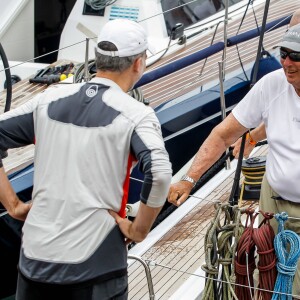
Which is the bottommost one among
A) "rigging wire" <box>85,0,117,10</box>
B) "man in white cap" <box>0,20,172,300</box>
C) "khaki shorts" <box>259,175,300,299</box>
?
"rigging wire" <box>85,0,117,10</box>

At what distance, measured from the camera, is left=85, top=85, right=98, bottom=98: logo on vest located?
2.36m

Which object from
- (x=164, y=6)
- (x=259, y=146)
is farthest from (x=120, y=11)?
(x=259, y=146)

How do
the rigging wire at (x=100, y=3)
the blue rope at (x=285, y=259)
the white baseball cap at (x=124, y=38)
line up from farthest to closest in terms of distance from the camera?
1. the rigging wire at (x=100, y=3)
2. the blue rope at (x=285, y=259)
3. the white baseball cap at (x=124, y=38)

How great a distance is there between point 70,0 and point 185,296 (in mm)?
4055

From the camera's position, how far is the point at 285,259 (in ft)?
8.57

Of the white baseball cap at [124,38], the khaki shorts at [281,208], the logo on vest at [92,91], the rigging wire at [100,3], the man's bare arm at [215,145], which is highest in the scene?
the white baseball cap at [124,38]

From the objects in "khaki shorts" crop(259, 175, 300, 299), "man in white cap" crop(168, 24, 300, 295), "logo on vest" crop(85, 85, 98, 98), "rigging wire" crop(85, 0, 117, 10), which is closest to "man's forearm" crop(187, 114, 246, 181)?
"man in white cap" crop(168, 24, 300, 295)

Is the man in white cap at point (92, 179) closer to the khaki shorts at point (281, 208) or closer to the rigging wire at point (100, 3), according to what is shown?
the khaki shorts at point (281, 208)

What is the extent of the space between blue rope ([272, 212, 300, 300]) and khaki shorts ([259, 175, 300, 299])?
0.16 metres

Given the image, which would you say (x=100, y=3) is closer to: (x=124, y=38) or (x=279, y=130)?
(x=279, y=130)

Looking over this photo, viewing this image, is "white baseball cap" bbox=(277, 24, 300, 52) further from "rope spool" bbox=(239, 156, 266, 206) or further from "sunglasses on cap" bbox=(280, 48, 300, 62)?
"rope spool" bbox=(239, 156, 266, 206)

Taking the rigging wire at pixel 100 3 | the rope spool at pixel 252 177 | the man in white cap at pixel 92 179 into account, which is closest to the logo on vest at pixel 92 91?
the man in white cap at pixel 92 179

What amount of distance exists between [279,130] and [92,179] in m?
0.86

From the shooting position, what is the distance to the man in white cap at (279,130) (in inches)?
108
